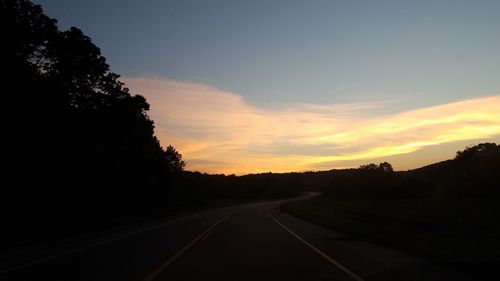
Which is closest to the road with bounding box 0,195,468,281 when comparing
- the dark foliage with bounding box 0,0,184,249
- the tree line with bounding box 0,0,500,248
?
the tree line with bounding box 0,0,500,248

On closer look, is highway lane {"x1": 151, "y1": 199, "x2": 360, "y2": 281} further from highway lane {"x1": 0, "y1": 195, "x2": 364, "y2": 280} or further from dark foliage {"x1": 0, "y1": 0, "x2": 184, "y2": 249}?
dark foliage {"x1": 0, "y1": 0, "x2": 184, "y2": 249}

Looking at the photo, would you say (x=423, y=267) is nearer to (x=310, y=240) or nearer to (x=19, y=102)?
(x=310, y=240)

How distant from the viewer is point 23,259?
16.2 m

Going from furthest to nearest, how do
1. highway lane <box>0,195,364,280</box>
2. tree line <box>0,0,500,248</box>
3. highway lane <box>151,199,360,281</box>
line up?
tree line <box>0,0,500,248</box> < highway lane <box>0,195,364,280</box> < highway lane <box>151,199,360,281</box>

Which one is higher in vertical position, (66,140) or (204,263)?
(66,140)

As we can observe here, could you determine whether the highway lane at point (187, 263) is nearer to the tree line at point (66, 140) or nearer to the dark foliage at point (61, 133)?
the tree line at point (66, 140)

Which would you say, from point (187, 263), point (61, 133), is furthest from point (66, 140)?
point (187, 263)

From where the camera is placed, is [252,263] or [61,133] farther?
[61,133]

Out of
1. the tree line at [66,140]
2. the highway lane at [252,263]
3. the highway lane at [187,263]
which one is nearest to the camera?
the highway lane at [252,263]

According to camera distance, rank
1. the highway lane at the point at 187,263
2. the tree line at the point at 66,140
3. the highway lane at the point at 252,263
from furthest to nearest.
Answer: the tree line at the point at 66,140
the highway lane at the point at 187,263
the highway lane at the point at 252,263

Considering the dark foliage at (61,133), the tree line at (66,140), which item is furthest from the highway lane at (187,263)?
the dark foliage at (61,133)

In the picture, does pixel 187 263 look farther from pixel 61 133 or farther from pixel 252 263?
pixel 61 133

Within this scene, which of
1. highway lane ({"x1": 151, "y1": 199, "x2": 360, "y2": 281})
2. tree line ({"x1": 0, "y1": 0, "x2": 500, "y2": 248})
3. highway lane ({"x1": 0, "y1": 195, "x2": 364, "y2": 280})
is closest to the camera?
highway lane ({"x1": 151, "y1": 199, "x2": 360, "y2": 281})

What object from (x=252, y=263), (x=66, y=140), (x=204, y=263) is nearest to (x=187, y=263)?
(x=204, y=263)
